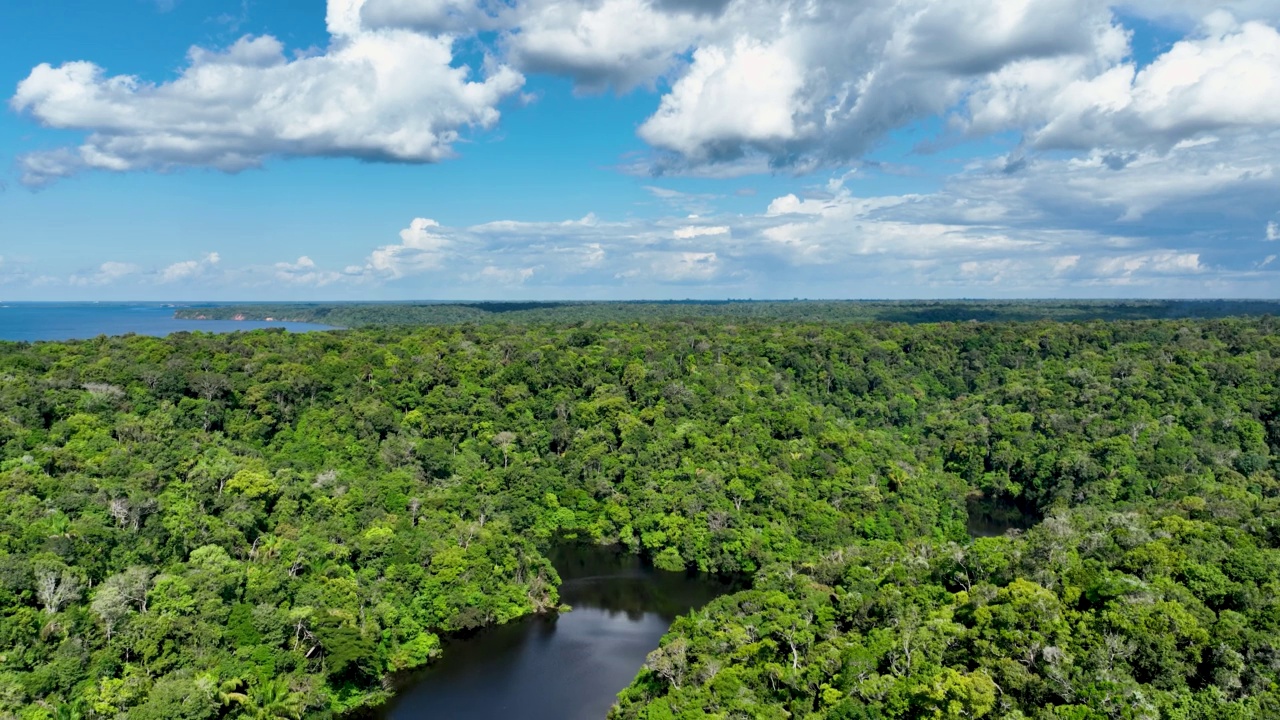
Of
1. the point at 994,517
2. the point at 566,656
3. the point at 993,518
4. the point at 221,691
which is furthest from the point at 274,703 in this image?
the point at 994,517

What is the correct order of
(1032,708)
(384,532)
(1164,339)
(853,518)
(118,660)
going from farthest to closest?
(1164,339)
(853,518)
(384,532)
(118,660)
(1032,708)

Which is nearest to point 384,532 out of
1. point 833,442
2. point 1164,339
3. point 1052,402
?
point 833,442

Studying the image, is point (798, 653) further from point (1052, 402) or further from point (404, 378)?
point (1052, 402)

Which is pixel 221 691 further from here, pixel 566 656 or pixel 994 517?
pixel 994 517

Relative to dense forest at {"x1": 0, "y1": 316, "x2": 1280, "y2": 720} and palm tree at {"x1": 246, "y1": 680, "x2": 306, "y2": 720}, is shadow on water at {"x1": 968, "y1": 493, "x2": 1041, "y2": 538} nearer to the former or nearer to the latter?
dense forest at {"x1": 0, "y1": 316, "x2": 1280, "y2": 720}

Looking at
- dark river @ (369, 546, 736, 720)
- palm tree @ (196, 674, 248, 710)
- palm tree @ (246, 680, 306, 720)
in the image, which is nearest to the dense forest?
palm tree @ (246, 680, 306, 720)

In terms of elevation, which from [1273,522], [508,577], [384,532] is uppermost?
[1273,522]
